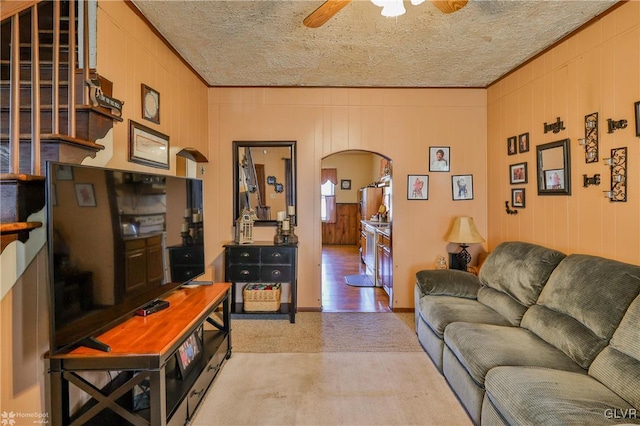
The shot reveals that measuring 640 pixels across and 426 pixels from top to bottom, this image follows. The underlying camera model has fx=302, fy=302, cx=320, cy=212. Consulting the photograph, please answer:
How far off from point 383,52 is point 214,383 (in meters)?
3.19

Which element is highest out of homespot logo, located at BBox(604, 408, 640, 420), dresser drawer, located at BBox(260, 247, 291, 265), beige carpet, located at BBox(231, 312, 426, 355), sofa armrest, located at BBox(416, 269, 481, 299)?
dresser drawer, located at BBox(260, 247, 291, 265)

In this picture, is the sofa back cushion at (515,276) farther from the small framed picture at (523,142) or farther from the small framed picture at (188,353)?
the small framed picture at (188,353)

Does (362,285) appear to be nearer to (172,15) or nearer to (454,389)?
(454,389)

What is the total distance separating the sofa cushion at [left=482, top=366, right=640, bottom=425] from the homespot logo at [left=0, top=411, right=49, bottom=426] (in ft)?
7.27

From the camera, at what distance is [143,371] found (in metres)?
1.42

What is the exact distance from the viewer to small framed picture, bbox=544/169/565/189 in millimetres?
2603

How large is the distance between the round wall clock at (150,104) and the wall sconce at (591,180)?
137 inches

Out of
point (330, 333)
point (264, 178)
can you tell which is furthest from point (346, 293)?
point (264, 178)

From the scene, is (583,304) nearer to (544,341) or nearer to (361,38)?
(544,341)

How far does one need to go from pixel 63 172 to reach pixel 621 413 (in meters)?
2.59

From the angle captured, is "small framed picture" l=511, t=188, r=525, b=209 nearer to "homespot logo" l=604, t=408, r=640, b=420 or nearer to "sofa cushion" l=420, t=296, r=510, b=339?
"sofa cushion" l=420, t=296, r=510, b=339

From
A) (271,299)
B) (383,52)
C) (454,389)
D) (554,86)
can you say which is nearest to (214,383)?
(271,299)

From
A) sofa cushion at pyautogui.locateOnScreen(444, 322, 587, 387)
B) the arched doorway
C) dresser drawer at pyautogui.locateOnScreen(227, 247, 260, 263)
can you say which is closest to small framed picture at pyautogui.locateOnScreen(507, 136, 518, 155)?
the arched doorway

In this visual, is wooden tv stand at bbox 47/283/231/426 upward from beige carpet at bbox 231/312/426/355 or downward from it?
upward
